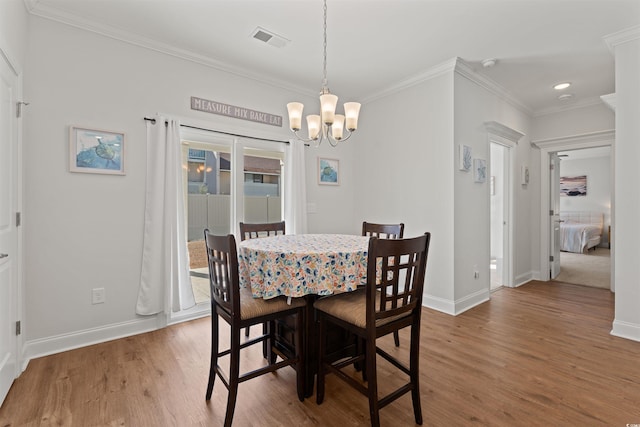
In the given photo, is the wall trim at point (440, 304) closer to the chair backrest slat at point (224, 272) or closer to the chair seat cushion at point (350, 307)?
the chair seat cushion at point (350, 307)

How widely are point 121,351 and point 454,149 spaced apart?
3542mm

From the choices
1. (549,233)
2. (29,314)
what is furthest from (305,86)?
(549,233)

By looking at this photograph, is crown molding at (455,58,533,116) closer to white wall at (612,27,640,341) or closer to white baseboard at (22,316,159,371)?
white wall at (612,27,640,341)

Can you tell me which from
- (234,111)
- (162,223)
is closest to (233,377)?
(162,223)

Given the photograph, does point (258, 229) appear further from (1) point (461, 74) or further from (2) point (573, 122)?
(2) point (573, 122)

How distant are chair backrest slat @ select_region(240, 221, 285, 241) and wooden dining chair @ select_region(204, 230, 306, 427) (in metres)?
0.91

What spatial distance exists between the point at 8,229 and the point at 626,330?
472 cm

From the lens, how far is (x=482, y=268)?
146 inches

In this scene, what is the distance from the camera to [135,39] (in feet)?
8.85

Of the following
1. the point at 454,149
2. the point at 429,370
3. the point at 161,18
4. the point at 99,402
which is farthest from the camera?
the point at 454,149

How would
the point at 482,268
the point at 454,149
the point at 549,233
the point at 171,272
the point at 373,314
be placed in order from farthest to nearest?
1. the point at 549,233
2. the point at 482,268
3. the point at 454,149
4. the point at 171,272
5. the point at 373,314

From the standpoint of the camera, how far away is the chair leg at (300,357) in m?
1.82

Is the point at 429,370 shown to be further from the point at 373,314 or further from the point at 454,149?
the point at 454,149

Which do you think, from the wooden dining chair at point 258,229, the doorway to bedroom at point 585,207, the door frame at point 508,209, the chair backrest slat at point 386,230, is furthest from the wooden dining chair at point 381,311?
the doorway to bedroom at point 585,207
